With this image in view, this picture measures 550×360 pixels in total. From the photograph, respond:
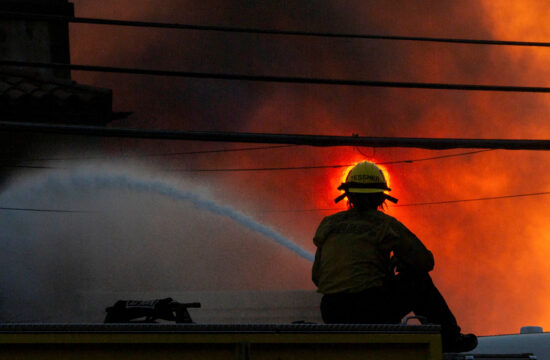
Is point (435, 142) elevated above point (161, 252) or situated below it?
below

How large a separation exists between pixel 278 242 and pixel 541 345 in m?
28.2

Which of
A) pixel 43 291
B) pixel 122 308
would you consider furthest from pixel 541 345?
pixel 43 291

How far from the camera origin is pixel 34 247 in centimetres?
1800

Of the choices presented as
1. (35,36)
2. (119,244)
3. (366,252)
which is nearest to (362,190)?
(366,252)

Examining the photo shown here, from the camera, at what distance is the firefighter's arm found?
16.9 ft

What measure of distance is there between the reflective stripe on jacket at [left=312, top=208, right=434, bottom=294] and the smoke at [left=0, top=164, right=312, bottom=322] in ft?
11.7

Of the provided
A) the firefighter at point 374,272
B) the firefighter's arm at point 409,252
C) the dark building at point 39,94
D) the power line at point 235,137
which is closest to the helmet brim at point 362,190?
the firefighter at point 374,272

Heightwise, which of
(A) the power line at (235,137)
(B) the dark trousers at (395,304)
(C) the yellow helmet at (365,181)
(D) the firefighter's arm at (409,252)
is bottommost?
(B) the dark trousers at (395,304)

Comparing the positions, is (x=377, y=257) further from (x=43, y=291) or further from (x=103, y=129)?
(x=43, y=291)

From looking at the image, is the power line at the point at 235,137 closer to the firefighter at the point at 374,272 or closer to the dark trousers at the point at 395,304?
the firefighter at the point at 374,272

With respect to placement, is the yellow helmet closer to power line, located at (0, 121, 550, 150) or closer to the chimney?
power line, located at (0, 121, 550, 150)

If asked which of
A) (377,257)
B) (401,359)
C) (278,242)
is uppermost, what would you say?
(278,242)

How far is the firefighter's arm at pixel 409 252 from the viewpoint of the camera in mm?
5164

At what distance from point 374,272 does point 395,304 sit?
0.23 meters
